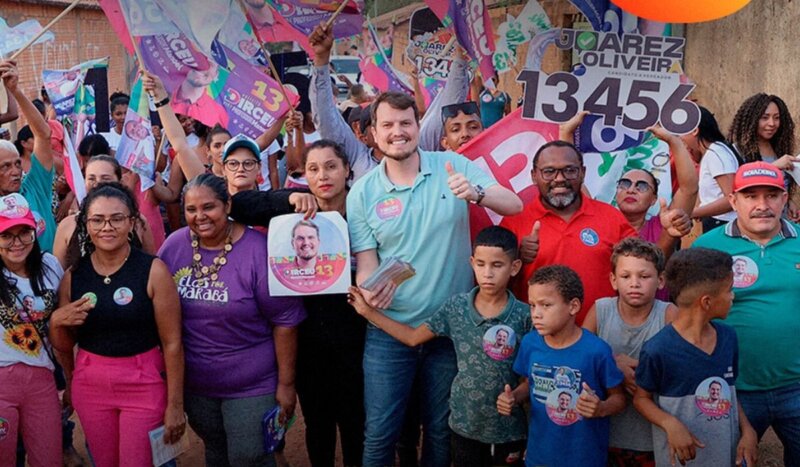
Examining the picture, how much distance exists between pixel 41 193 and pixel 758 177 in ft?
12.8

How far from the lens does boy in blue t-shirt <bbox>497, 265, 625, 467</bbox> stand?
11.8 ft

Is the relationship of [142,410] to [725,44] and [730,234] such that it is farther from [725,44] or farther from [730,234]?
[725,44]

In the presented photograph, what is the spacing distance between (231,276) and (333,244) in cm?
51

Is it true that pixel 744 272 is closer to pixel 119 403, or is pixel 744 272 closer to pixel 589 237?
pixel 589 237

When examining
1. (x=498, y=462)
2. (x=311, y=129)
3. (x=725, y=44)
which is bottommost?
(x=498, y=462)

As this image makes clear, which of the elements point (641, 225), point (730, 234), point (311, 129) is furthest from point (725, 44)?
point (730, 234)

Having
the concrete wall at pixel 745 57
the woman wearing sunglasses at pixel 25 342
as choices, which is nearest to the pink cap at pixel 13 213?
the woman wearing sunglasses at pixel 25 342

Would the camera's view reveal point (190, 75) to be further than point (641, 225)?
Yes

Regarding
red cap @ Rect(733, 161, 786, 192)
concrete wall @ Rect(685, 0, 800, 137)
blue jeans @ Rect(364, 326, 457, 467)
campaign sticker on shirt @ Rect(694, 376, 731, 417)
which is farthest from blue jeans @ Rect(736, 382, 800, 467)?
concrete wall @ Rect(685, 0, 800, 137)

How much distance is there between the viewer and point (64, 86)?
25.9ft

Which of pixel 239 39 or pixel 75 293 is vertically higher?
pixel 239 39

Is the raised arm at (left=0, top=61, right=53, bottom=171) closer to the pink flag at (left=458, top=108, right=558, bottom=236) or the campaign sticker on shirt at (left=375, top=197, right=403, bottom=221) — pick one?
the campaign sticker on shirt at (left=375, top=197, right=403, bottom=221)

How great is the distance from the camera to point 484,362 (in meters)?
3.85

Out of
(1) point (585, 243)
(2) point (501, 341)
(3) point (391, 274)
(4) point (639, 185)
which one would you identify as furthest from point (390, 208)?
(4) point (639, 185)
